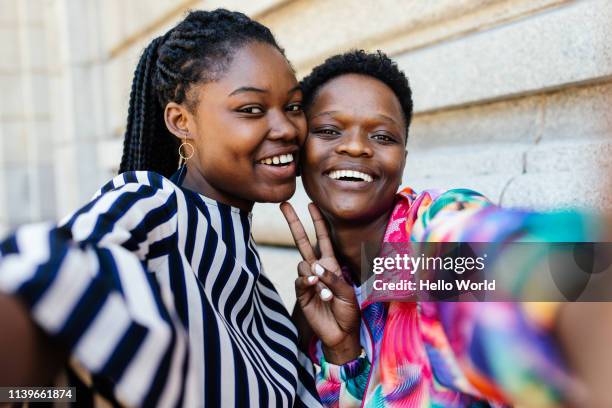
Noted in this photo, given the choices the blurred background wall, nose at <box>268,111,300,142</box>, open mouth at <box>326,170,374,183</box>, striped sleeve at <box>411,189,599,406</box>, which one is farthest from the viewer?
the blurred background wall

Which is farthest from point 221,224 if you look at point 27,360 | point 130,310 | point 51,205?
point 51,205

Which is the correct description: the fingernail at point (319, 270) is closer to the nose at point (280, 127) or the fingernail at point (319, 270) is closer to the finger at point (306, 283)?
the finger at point (306, 283)

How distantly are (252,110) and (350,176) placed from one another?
15.3 inches

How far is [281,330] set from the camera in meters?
1.96

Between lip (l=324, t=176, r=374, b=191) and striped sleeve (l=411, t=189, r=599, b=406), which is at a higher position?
lip (l=324, t=176, r=374, b=191)

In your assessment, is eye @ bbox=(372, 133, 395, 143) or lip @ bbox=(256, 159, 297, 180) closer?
lip @ bbox=(256, 159, 297, 180)

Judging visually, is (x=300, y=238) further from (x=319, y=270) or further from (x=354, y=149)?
(x=354, y=149)

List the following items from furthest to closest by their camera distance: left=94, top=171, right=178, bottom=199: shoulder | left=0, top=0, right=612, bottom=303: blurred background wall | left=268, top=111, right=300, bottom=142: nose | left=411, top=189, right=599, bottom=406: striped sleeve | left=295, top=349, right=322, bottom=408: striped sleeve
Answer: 1. left=0, top=0, right=612, bottom=303: blurred background wall
2. left=268, top=111, right=300, bottom=142: nose
3. left=295, top=349, right=322, bottom=408: striped sleeve
4. left=94, top=171, right=178, bottom=199: shoulder
5. left=411, top=189, right=599, bottom=406: striped sleeve

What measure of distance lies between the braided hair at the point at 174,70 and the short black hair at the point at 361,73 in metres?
0.25

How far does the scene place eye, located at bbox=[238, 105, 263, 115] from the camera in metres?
1.95

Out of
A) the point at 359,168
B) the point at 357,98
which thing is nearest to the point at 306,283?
the point at 359,168

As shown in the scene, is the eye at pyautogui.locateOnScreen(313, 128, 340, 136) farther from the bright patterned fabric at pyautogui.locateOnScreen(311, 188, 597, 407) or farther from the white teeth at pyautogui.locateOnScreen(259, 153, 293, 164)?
the bright patterned fabric at pyautogui.locateOnScreen(311, 188, 597, 407)

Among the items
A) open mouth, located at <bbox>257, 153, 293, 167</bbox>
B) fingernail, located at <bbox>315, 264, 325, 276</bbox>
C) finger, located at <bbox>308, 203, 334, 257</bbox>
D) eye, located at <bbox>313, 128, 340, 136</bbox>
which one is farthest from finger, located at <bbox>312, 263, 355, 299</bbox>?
eye, located at <bbox>313, 128, 340, 136</bbox>

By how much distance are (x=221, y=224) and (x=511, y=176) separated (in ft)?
5.85
